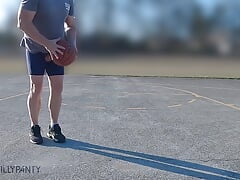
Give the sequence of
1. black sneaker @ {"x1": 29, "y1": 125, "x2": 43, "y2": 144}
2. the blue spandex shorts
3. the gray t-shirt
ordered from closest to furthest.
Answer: the gray t-shirt < the blue spandex shorts < black sneaker @ {"x1": 29, "y1": 125, "x2": 43, "y2": 144}

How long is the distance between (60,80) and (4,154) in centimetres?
101

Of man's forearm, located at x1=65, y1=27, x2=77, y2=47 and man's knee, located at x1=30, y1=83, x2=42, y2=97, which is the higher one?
man's forearm, located at x1=65, y1=27, x2=77, y2=47

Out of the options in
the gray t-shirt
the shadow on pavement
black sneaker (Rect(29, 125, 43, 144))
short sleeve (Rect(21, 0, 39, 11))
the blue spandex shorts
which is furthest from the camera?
black sneaker (Rect(29, 125, 43, 144))

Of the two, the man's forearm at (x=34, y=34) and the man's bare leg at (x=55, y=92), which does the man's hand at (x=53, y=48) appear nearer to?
the man's forearm at (x=34, y=34)

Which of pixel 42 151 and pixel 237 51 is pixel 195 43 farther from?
pixel 42 151

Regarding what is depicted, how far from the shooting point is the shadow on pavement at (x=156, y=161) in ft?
12.5

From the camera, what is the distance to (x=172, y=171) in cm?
387

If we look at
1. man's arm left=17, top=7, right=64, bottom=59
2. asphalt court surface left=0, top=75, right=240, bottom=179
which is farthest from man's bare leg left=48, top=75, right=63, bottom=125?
man's arm left=17, top=7, right=64, bottom=59

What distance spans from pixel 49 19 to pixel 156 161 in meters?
1.84

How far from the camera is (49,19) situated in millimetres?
4516

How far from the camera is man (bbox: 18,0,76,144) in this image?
4.35 m

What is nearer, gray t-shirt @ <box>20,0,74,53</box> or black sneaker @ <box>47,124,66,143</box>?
gray t-shirt @ <box>20,0,74,53</box>

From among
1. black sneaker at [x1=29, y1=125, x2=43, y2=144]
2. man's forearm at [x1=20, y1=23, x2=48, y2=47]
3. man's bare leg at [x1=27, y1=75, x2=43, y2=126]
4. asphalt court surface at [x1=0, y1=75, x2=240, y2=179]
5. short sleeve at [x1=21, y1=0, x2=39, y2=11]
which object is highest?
short sleeve at [x1=21, y1=0, x2=39, y2=11]

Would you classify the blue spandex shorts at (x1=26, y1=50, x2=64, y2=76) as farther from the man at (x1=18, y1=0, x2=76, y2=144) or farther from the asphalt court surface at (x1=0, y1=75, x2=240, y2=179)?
the asphalt court surface at (x1=0, y1=75, x2=240, y2=179)
